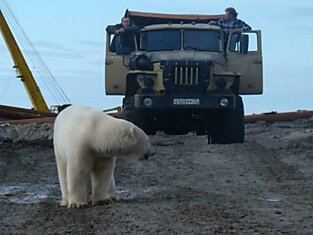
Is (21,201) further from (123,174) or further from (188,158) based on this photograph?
(188,158)

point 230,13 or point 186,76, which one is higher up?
point 230,13

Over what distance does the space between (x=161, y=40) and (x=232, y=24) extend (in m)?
1.56

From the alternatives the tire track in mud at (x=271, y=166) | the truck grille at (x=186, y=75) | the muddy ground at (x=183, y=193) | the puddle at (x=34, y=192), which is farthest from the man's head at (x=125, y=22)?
the puddle at (x=34, y=192)

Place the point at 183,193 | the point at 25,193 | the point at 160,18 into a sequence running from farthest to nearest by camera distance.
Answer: the point at 160,18 → the point at 25,193 → the point at 183,193

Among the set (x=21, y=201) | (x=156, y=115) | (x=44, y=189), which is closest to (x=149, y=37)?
(x=156, y=115)

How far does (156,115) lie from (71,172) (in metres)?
8.43

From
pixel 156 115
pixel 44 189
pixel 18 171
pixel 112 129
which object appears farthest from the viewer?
pixel 156 115

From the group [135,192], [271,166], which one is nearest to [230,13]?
[271,166]

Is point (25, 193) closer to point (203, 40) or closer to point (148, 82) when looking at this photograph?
point (148, 82)

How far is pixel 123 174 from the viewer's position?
11.3 meters

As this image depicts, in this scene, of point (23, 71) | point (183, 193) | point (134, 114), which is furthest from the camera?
point (23, 71)

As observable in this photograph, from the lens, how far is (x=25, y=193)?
9.42 m

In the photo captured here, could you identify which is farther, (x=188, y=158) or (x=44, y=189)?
(x=188, y=158)

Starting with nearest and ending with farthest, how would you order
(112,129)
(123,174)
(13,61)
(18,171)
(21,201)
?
(112,129) < (21,201) < (123,174) < (18,171) < (13,61)
